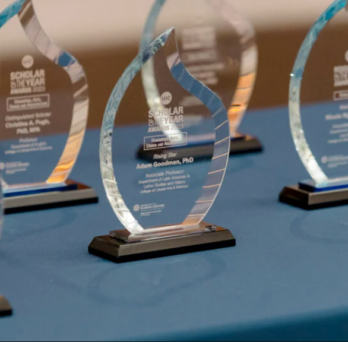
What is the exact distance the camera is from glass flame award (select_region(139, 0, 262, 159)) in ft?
6.52

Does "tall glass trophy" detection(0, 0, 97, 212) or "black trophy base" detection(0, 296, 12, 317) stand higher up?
"tall glass trophy" detection(0, 0, 97, 212)

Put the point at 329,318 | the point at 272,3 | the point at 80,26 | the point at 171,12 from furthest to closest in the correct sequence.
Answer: the point at 272,3 → the point at 80,26 → the point at 171,12 → the point at 329,318

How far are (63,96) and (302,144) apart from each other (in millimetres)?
435

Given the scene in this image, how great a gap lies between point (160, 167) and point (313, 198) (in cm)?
39

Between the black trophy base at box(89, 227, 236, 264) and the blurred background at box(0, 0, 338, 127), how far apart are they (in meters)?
1.48

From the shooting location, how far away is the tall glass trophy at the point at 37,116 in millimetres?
1651

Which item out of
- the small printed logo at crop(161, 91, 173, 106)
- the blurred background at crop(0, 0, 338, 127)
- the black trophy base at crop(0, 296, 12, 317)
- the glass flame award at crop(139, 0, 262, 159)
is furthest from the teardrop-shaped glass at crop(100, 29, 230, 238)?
the blurred background at crop(0, 0, 338, 127)

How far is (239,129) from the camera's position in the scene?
2.27m

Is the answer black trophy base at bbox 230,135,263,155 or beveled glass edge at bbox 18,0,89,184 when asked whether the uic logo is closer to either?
beveled glass edge at bbox 18,0,89,184

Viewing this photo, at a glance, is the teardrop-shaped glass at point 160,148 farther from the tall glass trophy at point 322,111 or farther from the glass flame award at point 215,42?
the glass flame award at point 215,42

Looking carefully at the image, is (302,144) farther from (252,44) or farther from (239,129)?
(239,129)

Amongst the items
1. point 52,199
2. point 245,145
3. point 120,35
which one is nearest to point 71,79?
point 52,199

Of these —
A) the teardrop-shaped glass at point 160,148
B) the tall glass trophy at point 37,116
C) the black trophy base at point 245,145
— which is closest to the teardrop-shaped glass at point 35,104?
the tall glass trophy at point 37,116

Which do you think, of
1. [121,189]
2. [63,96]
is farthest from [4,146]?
[121,189]
